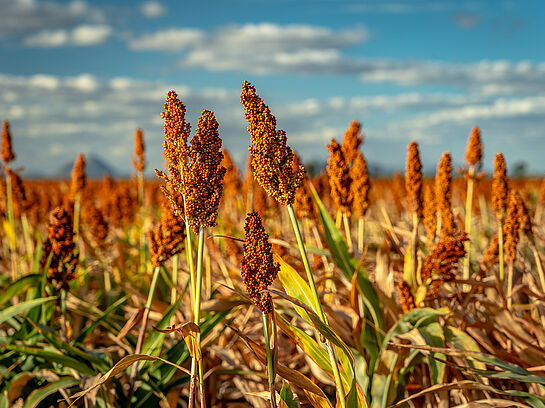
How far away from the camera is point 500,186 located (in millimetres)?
4121

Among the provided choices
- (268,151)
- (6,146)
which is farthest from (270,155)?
(6,146)

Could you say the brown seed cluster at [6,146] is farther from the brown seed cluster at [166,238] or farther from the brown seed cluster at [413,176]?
the brown seed cluster at [413,176]

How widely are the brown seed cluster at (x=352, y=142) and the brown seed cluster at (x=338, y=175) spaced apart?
0.40 metres

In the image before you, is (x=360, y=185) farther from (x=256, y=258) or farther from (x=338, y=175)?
(x=256, y=258)

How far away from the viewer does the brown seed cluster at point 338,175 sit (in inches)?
155

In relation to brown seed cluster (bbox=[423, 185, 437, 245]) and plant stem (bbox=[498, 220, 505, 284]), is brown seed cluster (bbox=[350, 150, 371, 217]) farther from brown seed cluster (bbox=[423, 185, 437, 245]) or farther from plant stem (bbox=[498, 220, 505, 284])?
plant stem (bbox=[498, 220, 505, 284])

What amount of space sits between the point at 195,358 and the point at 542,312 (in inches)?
118

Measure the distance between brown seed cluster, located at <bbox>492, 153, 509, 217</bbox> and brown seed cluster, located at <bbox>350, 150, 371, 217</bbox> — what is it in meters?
0.96

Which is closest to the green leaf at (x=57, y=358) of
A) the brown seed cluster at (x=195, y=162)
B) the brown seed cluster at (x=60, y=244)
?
the brown seed cluster at (x=60, y=244)

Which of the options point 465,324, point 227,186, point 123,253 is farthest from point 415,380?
point 227,186

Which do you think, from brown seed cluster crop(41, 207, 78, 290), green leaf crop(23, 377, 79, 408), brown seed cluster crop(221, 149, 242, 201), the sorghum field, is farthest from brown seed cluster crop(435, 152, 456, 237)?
brown seed cluster crop(221, 149, 242, 201)

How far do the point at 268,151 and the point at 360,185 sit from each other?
8.48 feet

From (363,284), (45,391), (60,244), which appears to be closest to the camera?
(45,391)

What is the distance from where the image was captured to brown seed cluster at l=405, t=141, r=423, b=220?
4.22m
